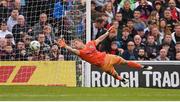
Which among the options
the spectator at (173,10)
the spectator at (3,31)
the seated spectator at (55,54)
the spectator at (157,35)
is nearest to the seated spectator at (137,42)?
the spectator at (157,35)

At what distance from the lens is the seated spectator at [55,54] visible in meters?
17.6

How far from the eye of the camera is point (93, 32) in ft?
59.7

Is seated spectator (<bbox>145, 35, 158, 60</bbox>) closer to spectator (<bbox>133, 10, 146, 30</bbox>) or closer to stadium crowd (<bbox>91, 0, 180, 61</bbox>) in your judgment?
stadium crowd (<bbox>91, 0, 180, 61</bbox>)

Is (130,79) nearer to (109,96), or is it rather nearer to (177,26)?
(177,26)

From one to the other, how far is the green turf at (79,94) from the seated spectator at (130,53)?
228 centimetres

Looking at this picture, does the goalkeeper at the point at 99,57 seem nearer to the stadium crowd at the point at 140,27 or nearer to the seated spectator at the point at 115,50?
the seated spectator at the point at 115,50

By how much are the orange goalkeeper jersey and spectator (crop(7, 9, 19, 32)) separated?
92.0 inches

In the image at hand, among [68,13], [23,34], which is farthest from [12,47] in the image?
[68,13]

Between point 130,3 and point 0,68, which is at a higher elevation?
point 130,3

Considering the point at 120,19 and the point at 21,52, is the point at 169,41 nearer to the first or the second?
the point at 120,19

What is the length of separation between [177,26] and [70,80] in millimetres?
3397

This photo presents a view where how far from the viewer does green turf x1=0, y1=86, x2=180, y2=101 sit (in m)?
12.8

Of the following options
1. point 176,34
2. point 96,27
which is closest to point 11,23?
point 96,27

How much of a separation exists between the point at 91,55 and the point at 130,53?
1.24m
